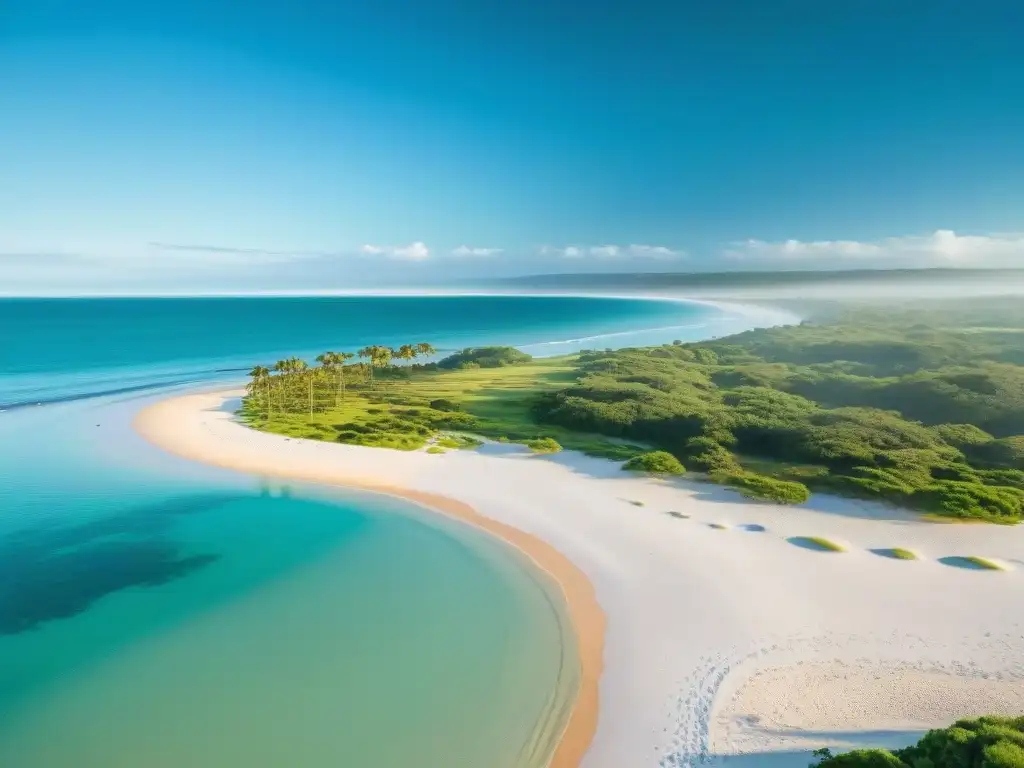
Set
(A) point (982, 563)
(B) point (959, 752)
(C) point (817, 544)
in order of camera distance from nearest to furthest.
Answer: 1. (B) point (959, 752)
2. (A) point (982, 563)
3. (C) point (817, 544)

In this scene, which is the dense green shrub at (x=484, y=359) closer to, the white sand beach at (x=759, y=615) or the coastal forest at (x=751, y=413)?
the coastal forest at (x=751, y=413)

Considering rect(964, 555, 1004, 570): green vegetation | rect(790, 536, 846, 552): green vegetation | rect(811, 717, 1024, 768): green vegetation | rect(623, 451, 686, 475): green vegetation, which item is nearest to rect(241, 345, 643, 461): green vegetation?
rect(623, 451, 686, 475): green vegetation

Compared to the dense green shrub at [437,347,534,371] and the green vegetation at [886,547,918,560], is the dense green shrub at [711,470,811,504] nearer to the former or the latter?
the green vegetation at [886,547,918,560]

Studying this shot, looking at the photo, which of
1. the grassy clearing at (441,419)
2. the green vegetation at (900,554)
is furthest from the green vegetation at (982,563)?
the grassy clearing at (441,419)

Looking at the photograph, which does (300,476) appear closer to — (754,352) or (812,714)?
(812,714)

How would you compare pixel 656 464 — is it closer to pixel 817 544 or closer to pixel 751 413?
pixel 817 544

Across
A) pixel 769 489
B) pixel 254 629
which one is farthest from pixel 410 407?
pixel 254 629
